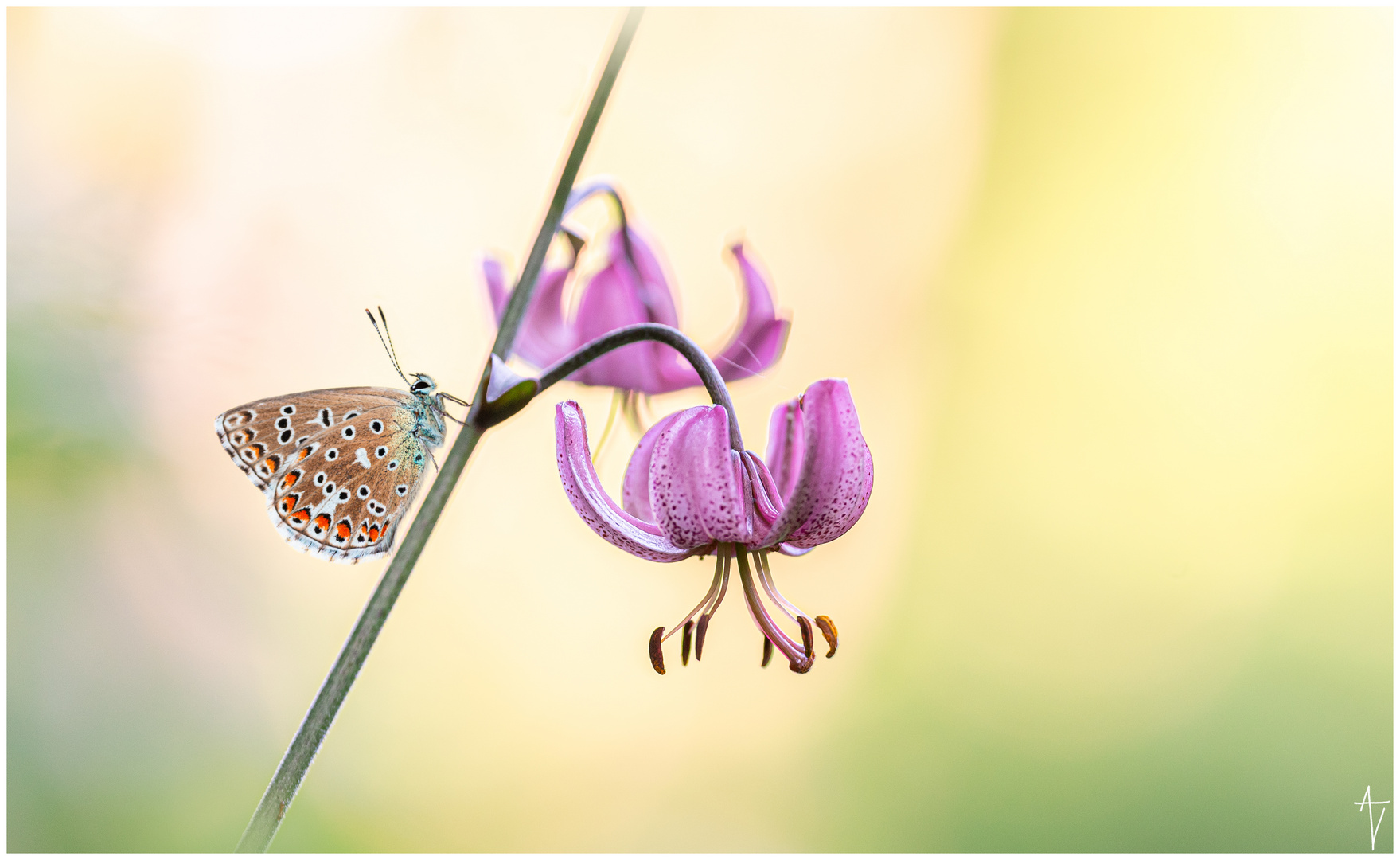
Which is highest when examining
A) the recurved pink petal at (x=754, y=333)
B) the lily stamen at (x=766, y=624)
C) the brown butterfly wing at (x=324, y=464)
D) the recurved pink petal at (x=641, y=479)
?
the recurved pink petal at (x=754, y=333)

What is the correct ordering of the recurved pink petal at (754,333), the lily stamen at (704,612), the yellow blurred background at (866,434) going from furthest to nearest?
the yellow blurred background at (866,434), the recurved pink petal at (754,333), the lily stamen at (704,612)

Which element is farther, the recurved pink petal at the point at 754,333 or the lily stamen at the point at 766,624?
the recurved pink petal at the point at 754,333

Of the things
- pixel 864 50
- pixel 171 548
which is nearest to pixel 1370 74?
pixel 864 50

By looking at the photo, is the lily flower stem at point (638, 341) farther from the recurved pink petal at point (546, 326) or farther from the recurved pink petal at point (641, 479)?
the recurved pink petal at point (546, 326)

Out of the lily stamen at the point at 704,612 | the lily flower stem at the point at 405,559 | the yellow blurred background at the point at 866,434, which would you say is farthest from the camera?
the yellow blurred background at the point at 866,434

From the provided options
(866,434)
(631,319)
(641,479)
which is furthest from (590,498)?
(866,434)

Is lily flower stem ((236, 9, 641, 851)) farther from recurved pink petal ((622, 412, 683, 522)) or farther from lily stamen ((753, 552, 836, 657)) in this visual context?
lily stamen ((753, 552, 836, 657))

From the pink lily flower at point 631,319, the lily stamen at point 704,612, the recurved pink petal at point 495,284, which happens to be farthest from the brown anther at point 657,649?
the recurved pink petal at point 495,284

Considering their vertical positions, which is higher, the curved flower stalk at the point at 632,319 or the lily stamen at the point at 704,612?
the curved flower stalk at the point at 632,319
